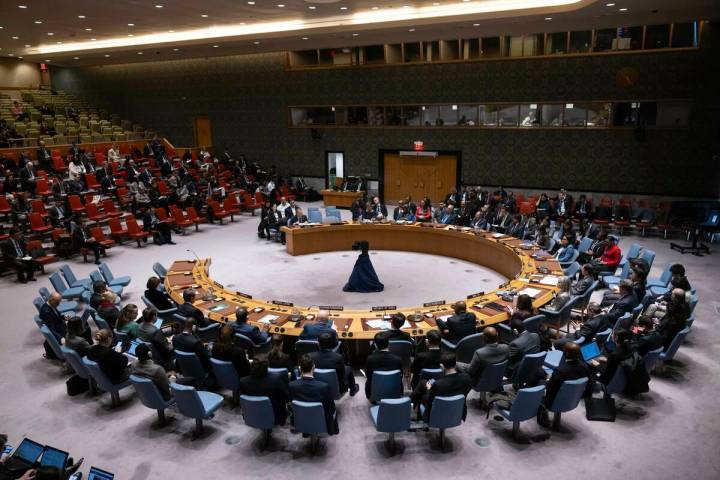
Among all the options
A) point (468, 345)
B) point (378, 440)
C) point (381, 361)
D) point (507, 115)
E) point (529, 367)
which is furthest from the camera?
point (507, 115)

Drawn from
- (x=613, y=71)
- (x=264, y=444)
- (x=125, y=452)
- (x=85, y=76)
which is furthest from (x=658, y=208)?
(x=85, y=76)

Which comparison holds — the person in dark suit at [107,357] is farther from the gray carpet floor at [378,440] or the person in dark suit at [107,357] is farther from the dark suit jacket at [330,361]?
the dark suit jacket at [330,361]

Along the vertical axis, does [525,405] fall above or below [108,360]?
below

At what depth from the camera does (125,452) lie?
A: 579cm

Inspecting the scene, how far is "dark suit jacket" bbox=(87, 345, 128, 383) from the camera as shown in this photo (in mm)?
6387

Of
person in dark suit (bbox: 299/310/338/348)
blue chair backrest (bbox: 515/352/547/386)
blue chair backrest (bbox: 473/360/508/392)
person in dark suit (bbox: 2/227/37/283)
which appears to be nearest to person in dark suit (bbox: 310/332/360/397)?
person in dark suit (bbox: 299/310/338/348)

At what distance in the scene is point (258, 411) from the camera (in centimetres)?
548

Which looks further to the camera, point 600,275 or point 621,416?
point 600,275

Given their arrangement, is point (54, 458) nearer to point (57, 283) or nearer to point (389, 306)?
point (389, 306)

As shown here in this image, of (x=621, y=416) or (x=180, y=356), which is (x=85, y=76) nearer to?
(x=180, y=356)

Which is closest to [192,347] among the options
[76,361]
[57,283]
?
[76,361]

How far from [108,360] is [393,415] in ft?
12.0

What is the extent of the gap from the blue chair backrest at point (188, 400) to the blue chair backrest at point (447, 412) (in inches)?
101

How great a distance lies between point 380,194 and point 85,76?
18.0 meters
